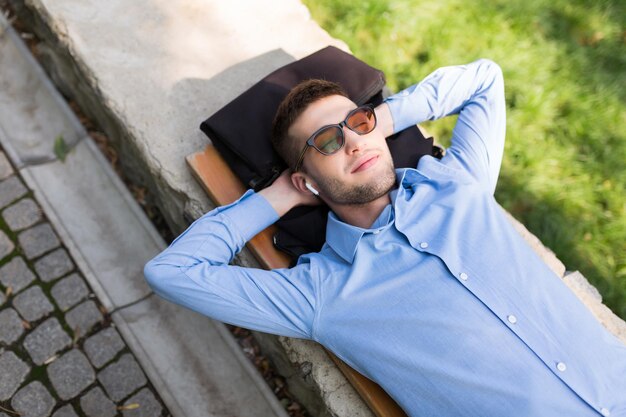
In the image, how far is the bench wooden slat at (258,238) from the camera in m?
2.53

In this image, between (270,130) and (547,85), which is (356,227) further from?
(547,85)

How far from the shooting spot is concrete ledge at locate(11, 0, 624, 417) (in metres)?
3.19

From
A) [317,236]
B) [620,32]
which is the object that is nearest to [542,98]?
[620,32]

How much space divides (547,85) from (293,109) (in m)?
2.34

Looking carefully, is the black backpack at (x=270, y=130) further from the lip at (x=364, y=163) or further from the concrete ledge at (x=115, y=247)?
the concrete ledge at (x=115, y=247)

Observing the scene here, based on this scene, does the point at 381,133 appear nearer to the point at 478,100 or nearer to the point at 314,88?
the point at 314,88

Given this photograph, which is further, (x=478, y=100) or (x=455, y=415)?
(x=478, y=100)

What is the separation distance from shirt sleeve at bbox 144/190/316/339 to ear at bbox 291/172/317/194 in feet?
1.37

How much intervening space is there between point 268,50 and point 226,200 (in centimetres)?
117

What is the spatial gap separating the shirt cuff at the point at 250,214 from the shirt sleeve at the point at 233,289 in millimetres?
159

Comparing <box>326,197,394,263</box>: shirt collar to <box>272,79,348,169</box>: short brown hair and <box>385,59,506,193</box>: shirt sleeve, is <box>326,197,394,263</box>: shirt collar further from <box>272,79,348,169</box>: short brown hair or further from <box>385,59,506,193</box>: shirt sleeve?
<box>385,59,506,193</box>: shirt sleeve

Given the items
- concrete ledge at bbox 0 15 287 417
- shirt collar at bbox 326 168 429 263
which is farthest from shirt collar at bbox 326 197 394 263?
concrete ledge at bbox 0 15 287 417

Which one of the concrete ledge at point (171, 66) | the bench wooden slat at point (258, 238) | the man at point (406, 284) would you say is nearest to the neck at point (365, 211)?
the man at point (406, 284)

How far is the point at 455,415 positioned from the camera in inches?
88.7
